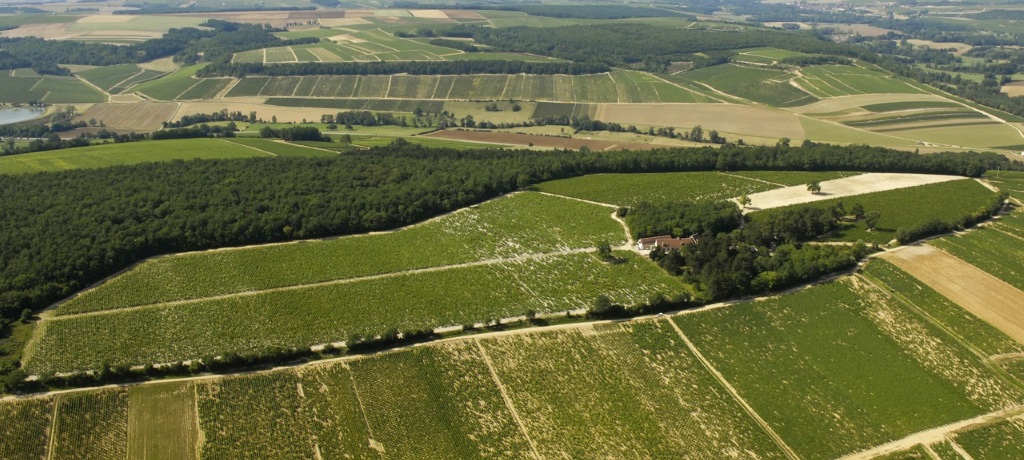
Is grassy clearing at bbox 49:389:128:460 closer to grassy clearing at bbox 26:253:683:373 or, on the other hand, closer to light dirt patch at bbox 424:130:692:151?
grassy clearing at bbox 26:253:683:373

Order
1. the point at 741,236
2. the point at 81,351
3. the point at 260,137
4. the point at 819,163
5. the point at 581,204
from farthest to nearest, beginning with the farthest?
1. the point at 260,137
2. the point at 819,163
3. the point at 581,204
4. the point at 741,236
5. the point at 81,351

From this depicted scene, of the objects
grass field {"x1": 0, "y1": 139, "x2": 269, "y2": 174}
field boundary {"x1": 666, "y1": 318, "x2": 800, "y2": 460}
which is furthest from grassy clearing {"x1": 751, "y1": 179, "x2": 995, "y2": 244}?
grass field {"x1": 0, "y1": 139, "x2": 269, "y2": 174}

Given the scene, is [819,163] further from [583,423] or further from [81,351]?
[81,351]

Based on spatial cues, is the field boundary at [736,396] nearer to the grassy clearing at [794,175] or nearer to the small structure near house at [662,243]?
the small structure near house at [662,243]

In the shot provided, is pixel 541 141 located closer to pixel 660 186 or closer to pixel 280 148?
pixel 660 186

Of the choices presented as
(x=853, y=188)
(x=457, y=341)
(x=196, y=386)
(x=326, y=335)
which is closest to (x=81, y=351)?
(x=196, y=386)

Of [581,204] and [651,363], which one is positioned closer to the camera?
[651,363]

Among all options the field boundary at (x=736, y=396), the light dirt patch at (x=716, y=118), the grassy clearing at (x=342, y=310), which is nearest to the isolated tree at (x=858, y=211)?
the grassy clearing at (x=342, y=310)
